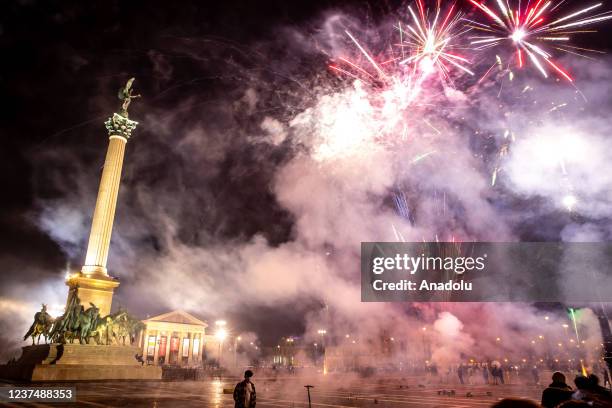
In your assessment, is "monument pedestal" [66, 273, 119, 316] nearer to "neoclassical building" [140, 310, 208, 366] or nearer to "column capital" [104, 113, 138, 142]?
"column capital" [104, 113, 138, 142]

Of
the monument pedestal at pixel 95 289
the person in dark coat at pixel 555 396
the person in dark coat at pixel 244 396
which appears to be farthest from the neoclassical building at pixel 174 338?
the person in dark coat at pixel 555 396

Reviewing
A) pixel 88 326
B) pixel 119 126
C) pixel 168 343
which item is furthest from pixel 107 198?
pixel 168 343

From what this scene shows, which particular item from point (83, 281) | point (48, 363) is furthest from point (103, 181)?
point (48, 363)

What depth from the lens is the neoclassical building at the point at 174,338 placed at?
68.8m

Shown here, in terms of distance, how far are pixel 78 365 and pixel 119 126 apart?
1876 centimetres

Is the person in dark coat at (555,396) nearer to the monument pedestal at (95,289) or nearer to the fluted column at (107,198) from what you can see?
the monument pedestal at (95,289)

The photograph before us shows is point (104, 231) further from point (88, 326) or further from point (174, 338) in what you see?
point (174, 338)

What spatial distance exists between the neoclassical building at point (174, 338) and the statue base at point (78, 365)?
46.5m

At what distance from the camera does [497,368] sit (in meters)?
24.2

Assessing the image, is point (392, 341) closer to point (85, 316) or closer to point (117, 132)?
point (85, 316)

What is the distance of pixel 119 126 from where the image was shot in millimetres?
31875

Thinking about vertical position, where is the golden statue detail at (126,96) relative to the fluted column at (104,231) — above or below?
above

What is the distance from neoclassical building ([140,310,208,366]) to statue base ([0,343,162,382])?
46.5 metres

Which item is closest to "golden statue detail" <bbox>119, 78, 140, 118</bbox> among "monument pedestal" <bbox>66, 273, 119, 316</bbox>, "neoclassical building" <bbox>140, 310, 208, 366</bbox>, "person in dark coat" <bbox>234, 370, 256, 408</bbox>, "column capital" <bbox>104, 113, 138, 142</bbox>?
"column capital" <bbox>104, 113, 138, 142</bbox>
